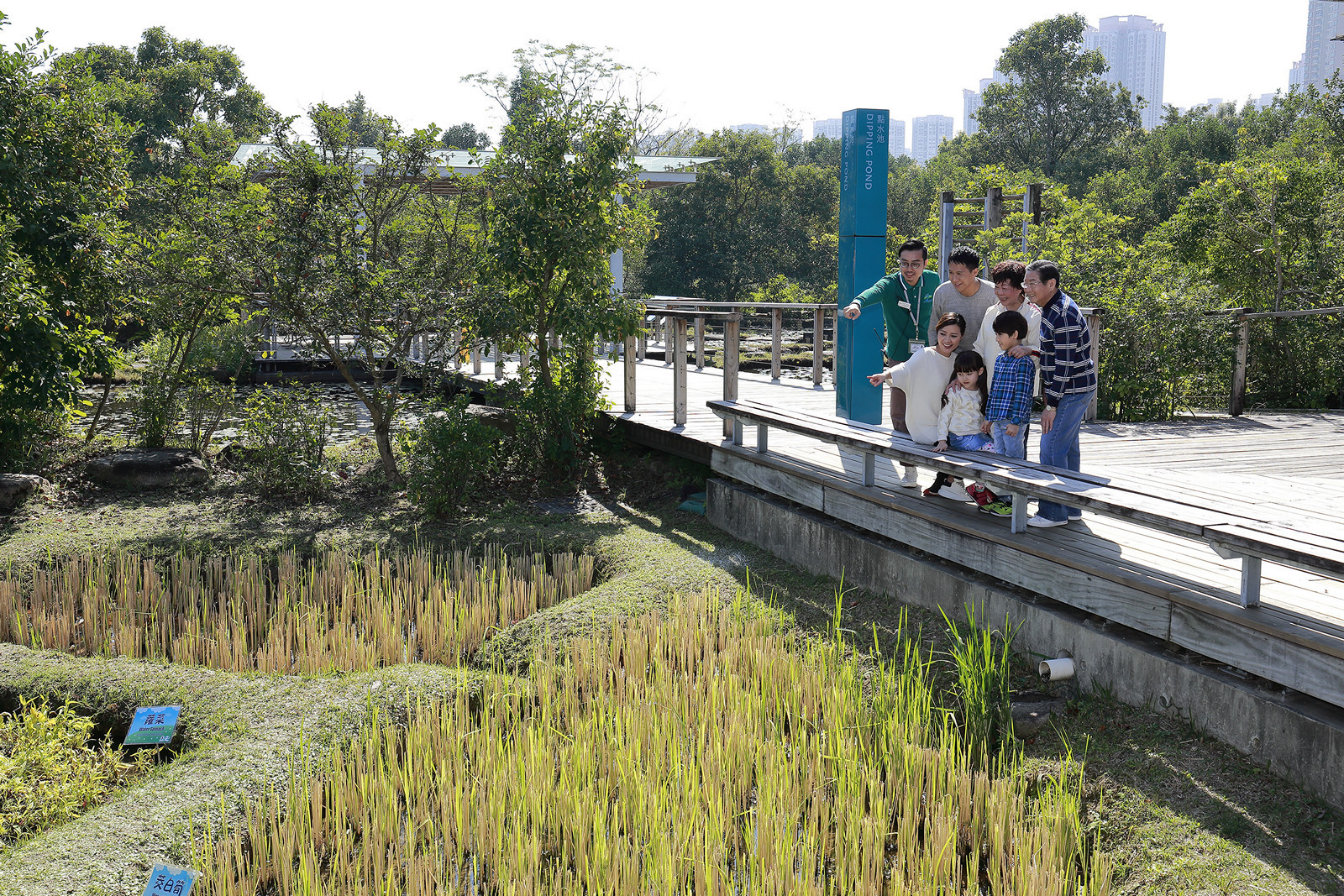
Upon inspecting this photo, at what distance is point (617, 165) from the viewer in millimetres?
9055

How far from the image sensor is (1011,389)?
5.38 metres

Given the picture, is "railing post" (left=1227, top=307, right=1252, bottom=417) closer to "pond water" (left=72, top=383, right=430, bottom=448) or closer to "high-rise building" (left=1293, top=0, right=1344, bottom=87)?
"pond water" (left=72, top=383, right=430, bottom=448)

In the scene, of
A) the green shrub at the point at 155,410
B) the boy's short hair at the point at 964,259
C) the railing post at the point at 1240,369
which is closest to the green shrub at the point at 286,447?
the green shrub at the point at 155,410

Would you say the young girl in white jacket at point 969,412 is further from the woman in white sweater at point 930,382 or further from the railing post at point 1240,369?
the railing post at point 1240,369

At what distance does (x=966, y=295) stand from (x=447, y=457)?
431cm

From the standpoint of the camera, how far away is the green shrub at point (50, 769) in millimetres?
4012

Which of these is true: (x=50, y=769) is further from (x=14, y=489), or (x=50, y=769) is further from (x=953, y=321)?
(x=14, y=489)

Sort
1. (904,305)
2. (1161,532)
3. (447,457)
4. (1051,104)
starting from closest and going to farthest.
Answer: (1161,532), (904,305), (447,457), (1051,104)

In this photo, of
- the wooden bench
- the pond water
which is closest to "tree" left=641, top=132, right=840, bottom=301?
the pond water

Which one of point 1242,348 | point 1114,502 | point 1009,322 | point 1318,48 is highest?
point 1318,48

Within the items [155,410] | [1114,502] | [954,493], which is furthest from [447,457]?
[1114,502]

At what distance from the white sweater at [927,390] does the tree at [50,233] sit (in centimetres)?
614

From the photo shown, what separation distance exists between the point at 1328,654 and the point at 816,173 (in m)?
32.7

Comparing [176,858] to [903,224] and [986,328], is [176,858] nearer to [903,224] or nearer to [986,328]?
[986,328]
